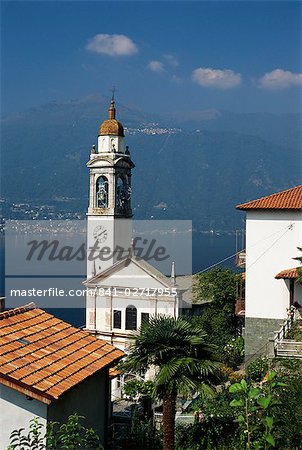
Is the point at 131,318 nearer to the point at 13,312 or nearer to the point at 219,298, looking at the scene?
the point at 219,298

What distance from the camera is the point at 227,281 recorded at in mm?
31875

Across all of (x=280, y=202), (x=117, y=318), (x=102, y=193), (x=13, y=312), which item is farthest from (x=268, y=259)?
(x=13, y=312)

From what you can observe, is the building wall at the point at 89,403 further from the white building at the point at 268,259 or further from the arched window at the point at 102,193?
the arched window at the point at 102,193

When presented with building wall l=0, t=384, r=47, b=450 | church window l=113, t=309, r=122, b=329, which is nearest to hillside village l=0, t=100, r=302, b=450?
building wall l=0, t=384, r=47, b=450

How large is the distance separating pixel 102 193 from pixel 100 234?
87.1 inches

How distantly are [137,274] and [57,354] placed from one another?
2009 cm

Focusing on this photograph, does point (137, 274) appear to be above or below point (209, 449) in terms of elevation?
above

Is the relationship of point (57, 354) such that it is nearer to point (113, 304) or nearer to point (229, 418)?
point (229, 418)

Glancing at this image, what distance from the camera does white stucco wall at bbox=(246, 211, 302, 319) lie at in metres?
24.1

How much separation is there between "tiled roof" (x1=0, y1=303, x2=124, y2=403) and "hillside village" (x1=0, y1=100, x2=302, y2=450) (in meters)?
0.03

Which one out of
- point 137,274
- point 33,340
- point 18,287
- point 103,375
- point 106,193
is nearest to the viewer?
point 33,340

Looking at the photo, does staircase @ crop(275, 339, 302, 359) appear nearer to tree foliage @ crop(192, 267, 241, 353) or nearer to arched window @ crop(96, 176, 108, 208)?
tree foliage @ crop(192, 267, 241, 353)

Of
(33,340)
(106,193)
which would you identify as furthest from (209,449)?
(106,193)

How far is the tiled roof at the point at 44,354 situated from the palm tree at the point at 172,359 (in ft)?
3.33
